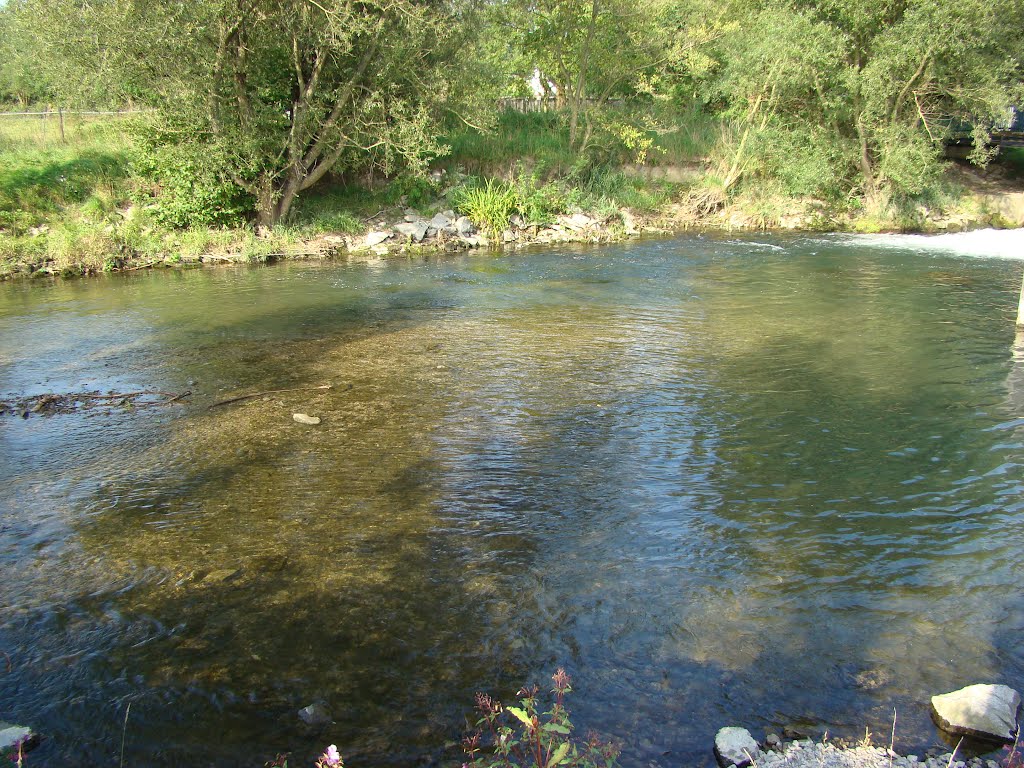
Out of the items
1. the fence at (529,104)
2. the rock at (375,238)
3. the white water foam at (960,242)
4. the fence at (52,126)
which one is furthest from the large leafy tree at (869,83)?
the fence at (52,126)

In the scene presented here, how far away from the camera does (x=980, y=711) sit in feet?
12.5

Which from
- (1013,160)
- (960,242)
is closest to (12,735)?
(960,242)

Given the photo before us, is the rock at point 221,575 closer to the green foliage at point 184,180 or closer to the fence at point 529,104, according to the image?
the green foliage at point 184,180

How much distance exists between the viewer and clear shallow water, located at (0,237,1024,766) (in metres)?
4.18

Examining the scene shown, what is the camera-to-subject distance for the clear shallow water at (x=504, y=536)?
418 centimetres

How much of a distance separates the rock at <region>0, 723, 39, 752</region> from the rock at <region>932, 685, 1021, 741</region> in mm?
4525

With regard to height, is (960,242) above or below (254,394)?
above

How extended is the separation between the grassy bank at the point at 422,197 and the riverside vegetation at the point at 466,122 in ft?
0.25

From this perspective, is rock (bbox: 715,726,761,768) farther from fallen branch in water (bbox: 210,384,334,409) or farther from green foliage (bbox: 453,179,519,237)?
green foliage (bbox: 453,179,519,237)

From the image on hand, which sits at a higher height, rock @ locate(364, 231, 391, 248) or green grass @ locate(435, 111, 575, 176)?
green grass @ locate(435, 111, 575, 176)

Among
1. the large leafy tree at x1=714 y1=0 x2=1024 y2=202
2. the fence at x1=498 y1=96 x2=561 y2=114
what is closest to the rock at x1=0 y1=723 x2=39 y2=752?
the large leafy tree at x1=714 y1=0 x2=1024 y2=202

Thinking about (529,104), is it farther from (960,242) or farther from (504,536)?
(504,536)

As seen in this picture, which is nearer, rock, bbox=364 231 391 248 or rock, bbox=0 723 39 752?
rock, bbox=0 723 39 752

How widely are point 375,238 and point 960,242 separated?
55.1 feet
